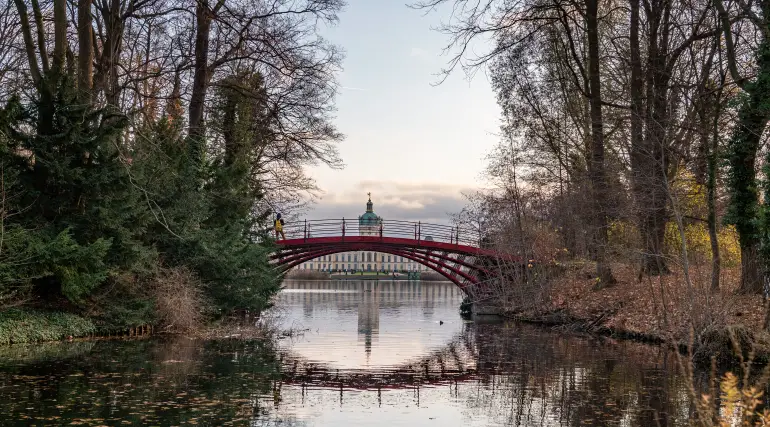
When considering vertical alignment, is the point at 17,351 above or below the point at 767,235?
below

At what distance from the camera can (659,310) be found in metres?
22.0

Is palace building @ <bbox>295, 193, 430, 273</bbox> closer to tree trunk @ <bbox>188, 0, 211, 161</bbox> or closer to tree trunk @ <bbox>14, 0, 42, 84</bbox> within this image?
tree trunk @ <bbox>188, 0, 211, 161</bbox>

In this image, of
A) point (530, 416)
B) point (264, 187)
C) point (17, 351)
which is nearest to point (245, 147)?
point (264, 187)

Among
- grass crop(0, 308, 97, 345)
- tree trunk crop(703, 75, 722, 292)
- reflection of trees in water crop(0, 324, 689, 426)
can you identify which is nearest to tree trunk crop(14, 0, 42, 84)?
grass crop(0, 308, 97, 345)

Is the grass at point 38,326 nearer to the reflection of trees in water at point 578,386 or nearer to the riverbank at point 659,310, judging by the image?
the reflection of trees in water at point 578,386

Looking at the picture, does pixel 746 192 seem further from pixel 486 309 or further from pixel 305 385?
pixel 486 309

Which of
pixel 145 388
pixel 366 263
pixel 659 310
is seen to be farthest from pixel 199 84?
pixel 366 263

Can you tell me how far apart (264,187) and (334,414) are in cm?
2103

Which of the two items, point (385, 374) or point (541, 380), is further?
point (385, 374)

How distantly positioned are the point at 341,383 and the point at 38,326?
7.78 meters

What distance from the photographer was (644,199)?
74.4 feet

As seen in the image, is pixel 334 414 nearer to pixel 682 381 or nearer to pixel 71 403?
pixel 71 403

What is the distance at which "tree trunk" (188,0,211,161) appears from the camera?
2534 cm

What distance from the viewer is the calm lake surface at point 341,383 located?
11297 millimetres
